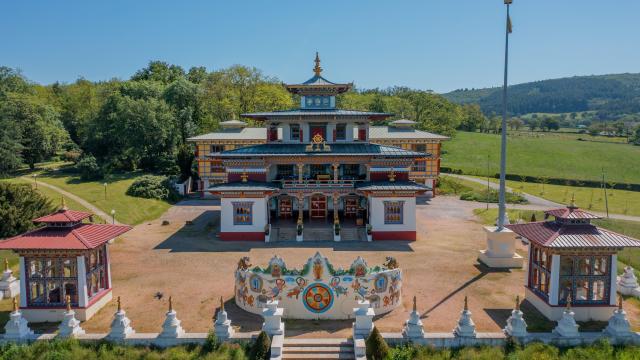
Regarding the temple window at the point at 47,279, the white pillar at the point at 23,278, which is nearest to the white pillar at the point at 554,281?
the temple window at the point at 47,279

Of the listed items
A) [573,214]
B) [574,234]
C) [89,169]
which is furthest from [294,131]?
Result: [89,169]

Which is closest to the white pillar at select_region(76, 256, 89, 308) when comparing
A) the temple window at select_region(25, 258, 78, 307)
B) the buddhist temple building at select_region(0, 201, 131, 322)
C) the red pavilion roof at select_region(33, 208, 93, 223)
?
the buddhist temple building at select_region(0, 201, 131, 322)

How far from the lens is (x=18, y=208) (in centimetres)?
3203

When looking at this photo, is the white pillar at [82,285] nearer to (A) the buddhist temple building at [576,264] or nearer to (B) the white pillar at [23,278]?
(B) the white pillar at [23,278]

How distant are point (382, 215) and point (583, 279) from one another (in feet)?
59.0

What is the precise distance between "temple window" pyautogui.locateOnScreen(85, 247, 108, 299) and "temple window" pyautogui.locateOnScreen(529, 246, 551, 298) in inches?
818

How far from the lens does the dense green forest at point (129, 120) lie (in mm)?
59562

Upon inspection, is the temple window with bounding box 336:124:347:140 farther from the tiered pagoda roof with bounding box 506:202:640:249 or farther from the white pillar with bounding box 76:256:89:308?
the white pillar with bounding box 76:256:89:308

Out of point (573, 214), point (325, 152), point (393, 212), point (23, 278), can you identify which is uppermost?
point (325, 152)

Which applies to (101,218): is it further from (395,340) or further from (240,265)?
(395,340)

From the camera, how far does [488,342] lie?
17484 mm

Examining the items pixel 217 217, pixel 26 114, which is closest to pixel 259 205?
pixel 217 217

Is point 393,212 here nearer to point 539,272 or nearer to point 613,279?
point 539,272

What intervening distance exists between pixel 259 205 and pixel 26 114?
4396cm
